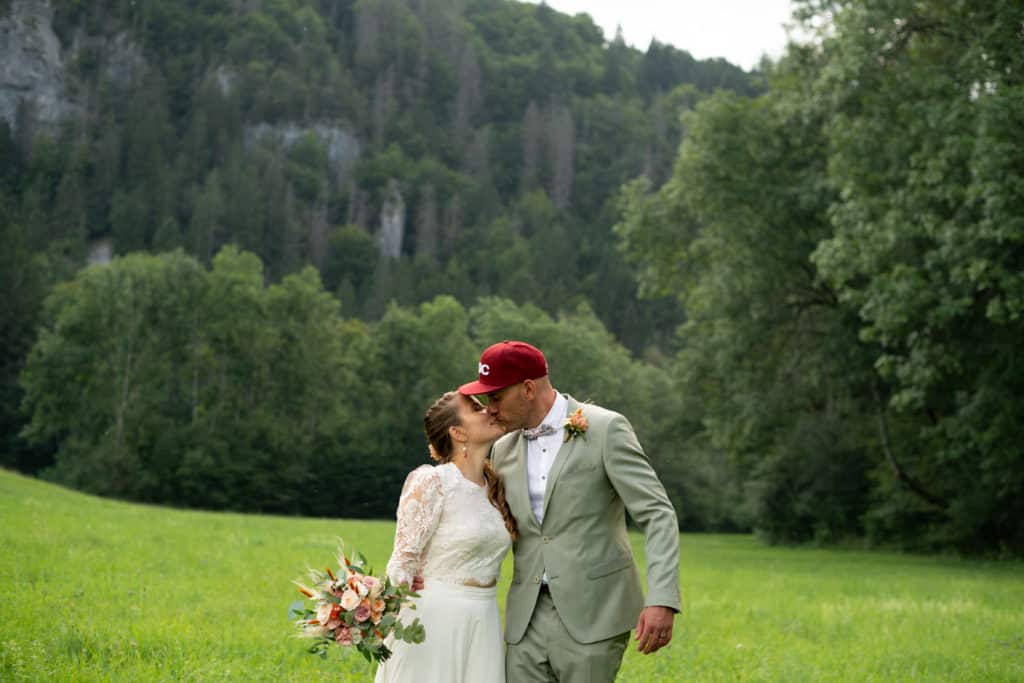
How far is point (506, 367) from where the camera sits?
5777 mm

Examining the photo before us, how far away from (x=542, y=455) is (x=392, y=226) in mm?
150465

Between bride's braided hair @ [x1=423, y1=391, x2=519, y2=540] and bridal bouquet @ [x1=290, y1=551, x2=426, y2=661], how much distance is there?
2.50 feet

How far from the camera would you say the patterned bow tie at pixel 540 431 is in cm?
599

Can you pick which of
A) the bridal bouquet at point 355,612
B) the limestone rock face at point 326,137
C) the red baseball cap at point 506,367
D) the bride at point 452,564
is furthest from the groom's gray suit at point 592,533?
the limestone rock face at point 326,137

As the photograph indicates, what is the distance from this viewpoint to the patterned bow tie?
19.6 feet

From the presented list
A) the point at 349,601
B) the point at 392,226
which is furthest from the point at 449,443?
the point at 392,226

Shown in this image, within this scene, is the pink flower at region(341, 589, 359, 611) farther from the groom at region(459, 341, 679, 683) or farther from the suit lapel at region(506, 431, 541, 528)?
the suit lapel at region(506, 431, 541, 528)

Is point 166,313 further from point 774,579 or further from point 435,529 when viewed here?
point 435,529

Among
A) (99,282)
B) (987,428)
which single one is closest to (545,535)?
(987,428)

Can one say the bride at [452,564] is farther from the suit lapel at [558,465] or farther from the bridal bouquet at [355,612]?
the suit lapel at [558,465]

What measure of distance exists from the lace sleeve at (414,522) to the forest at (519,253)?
1820 centimetres

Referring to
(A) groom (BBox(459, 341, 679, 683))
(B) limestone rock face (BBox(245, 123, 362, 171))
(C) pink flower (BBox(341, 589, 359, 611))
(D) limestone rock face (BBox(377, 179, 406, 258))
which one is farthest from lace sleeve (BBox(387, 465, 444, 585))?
(B) limestone rock face (BBox(245, 123, 362, 171))

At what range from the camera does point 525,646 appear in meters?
5.77

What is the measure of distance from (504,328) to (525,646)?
262 feet
